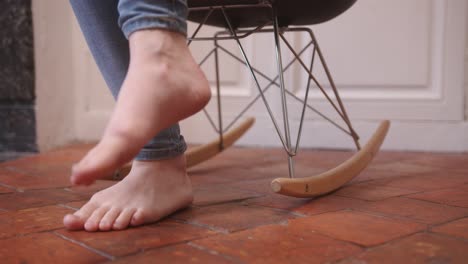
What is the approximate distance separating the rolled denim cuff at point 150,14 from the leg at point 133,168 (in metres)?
0.18

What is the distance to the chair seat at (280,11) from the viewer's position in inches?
40.1

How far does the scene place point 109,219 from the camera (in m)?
0.78

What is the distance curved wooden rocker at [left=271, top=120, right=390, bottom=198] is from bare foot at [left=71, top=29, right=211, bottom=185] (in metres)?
0.25

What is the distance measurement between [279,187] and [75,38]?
155cm

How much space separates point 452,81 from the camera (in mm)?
1738

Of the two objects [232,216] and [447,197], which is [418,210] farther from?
[232,216]

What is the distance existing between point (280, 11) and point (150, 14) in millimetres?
450

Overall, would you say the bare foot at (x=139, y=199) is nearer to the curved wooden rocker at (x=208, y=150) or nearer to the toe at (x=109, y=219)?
the toe at (x=109, y=219)

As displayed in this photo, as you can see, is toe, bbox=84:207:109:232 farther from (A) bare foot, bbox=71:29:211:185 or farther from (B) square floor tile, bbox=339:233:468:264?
(B) square floor tile, bbox=339:233:468:264

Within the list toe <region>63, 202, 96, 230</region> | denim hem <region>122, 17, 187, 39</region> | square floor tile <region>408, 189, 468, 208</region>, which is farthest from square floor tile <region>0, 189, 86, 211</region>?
square floor tile <region>408, 189, 468, 208</region>

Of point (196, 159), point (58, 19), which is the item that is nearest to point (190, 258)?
point (196, 159)

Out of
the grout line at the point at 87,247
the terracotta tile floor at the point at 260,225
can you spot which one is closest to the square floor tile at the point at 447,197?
the terracotta tile floor at the point at 260,225

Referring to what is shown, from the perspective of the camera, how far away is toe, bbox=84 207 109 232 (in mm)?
768

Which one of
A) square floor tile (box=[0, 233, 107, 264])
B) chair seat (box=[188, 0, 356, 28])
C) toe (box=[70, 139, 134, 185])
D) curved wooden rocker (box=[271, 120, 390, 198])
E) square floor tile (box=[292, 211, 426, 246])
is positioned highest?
chair seat (box=[188, 0, 356, 28])
